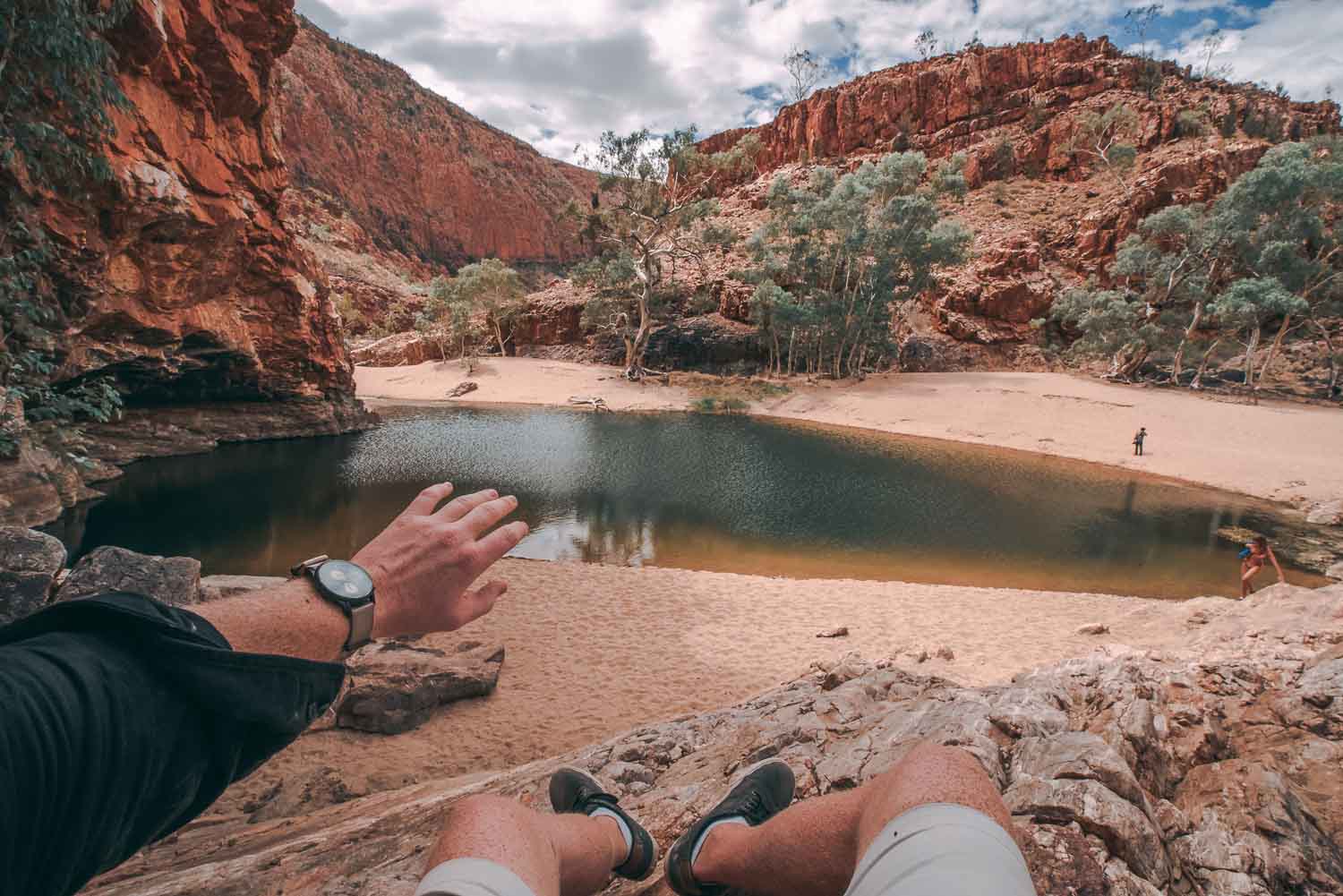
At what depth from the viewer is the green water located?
30.8ft

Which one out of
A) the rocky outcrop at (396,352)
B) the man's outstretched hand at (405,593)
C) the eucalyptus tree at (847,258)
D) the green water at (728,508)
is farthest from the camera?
the rocky outcrop at (396,352)

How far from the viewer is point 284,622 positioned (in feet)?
3.41

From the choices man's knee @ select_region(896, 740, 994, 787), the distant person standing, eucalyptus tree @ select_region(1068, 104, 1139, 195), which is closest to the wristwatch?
man's knee @ select_region(896, 740, 994, 787)

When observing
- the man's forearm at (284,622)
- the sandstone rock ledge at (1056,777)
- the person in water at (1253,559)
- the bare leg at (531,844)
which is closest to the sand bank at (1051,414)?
the person in water at (1253,559)

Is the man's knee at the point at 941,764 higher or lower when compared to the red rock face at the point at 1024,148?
lower

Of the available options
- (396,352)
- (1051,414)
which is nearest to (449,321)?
(396,352)

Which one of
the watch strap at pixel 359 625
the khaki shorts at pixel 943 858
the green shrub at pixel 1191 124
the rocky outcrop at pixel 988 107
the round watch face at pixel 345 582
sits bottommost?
the khaki shorts at pixel 943 858

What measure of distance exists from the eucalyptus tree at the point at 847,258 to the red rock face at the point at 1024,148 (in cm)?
495

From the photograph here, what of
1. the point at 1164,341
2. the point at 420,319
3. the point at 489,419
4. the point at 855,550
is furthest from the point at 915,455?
the point at 420,319

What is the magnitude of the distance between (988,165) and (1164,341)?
25.1 metres

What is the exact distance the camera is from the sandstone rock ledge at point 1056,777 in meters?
1.51

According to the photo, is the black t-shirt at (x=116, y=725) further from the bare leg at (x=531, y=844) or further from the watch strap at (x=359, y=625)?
the bare leg at (x=531, y=844)

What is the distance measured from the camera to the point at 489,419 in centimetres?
2384

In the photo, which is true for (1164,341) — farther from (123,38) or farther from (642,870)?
(123,38)
